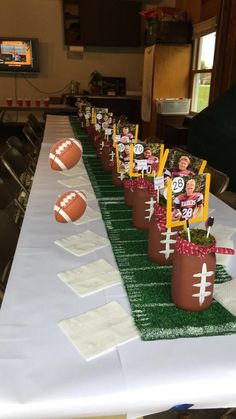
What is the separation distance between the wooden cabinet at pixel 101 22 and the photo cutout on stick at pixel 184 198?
592 centimetres

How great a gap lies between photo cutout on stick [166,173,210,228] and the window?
398 cm

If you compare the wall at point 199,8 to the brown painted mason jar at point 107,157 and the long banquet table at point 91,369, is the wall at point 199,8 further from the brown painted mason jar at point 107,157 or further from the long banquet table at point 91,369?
the long banquet table at point 91,369

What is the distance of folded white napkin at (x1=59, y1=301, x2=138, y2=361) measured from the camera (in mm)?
658

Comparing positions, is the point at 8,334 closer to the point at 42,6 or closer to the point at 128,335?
the point at 128,335

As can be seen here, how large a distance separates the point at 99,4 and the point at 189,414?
243 inches

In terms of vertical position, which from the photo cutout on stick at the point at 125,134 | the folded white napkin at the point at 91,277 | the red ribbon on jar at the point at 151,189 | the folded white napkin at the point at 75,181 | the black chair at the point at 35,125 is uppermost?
the photo cutout on stick at the point at 125,134

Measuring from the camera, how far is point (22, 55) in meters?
6.14

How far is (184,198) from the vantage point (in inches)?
34.4

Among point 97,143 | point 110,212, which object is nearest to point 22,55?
point 97,143

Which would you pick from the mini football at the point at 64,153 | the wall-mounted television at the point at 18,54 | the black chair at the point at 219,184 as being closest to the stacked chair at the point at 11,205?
the mini football at the point at 64,153

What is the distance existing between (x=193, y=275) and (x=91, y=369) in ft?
0.84

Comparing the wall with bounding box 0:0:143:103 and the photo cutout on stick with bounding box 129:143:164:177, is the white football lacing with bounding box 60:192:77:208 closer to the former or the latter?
the photo cutout on stick with bounding box 129:143:164:177

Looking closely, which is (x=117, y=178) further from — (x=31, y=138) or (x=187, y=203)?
(x=31, y=138)

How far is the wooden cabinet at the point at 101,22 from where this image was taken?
5980 mm
